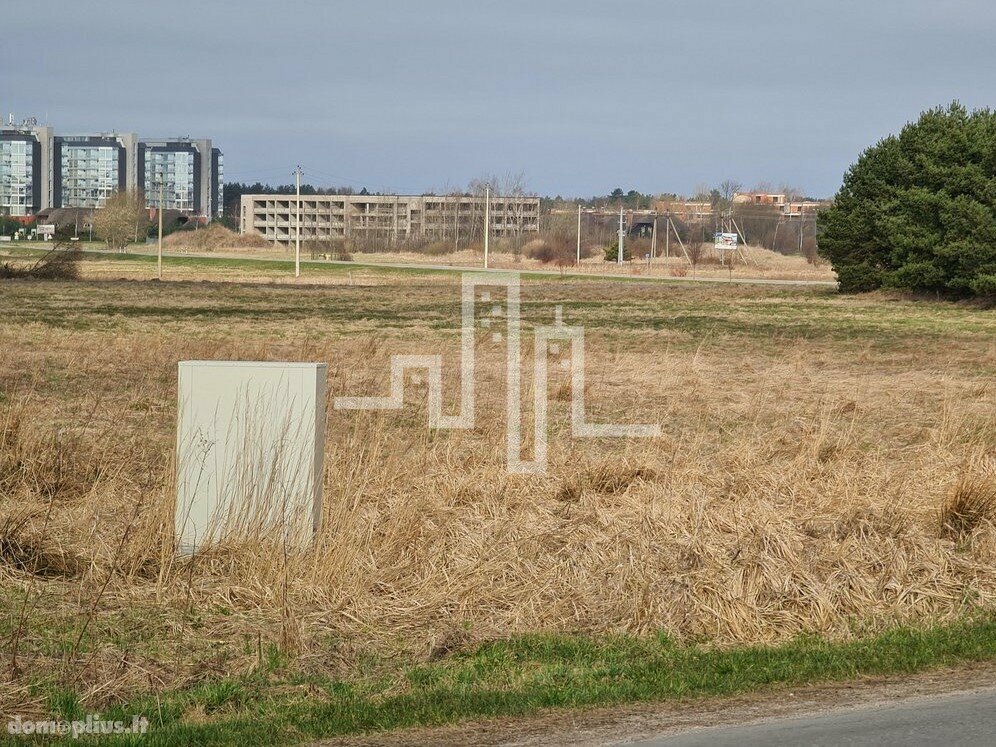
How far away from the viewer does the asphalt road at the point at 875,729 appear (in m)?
5.49

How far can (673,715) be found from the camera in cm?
589

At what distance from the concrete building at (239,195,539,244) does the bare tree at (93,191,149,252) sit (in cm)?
2518

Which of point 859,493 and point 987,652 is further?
point 859,493

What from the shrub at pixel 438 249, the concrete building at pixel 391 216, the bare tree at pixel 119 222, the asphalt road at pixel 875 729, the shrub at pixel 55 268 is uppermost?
the concrete building at pixel 391 216

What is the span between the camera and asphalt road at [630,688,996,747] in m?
5.49

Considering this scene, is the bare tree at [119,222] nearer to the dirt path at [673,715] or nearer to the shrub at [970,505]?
the shrub at [970,505]

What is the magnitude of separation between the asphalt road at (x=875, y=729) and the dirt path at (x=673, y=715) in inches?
3.8

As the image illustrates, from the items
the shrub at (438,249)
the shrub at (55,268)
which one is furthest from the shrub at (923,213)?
the shrub at (438,249)

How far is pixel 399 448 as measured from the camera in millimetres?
11711

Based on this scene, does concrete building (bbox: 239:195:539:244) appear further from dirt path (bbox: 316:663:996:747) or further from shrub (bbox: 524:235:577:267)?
dirt path (bbox: 316:663:996:747)

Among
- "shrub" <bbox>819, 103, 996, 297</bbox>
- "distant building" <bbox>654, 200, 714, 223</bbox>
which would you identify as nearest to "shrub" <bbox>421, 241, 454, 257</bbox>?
"distant building" <bbox>654, 200, 714, 223</bbox>

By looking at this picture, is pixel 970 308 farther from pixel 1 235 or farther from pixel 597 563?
pixel 1 235

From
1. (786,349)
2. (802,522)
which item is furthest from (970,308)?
(802,522)

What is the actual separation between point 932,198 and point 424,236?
103404mm
